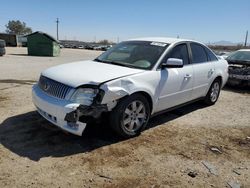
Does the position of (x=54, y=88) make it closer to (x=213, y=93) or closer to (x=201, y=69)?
(x=201, y=69)

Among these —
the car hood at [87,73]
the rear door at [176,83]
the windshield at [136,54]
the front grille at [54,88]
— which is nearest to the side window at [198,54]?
the rear door at [176,83]

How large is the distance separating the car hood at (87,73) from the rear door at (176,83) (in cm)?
61

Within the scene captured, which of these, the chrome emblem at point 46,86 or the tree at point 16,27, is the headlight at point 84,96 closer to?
the chrome emblem at point 46,86

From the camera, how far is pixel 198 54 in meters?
6.08

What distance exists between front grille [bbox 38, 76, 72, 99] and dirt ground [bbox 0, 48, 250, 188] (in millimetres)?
730

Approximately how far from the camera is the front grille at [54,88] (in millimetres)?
4011

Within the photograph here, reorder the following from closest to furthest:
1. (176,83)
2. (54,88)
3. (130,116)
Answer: (54,88), (130,116), (176,83)

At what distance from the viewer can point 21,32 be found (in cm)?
9931

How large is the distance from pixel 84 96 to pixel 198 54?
318cm

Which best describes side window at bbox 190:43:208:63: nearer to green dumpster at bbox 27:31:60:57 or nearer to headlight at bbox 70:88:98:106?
headlight at bbox 70:88:98:106

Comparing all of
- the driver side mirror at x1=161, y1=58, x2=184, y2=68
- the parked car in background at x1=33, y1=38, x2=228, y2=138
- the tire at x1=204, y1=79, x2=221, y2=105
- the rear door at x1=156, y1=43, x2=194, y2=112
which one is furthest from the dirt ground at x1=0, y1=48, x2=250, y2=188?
the driver side mirror at x1=161, y1=58, x2=184, y2=68

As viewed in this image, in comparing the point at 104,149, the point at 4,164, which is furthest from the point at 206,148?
the point at 4,164

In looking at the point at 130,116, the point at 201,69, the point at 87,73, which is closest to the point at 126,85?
the point at 130,116

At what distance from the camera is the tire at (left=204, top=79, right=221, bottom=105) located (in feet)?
22.1
